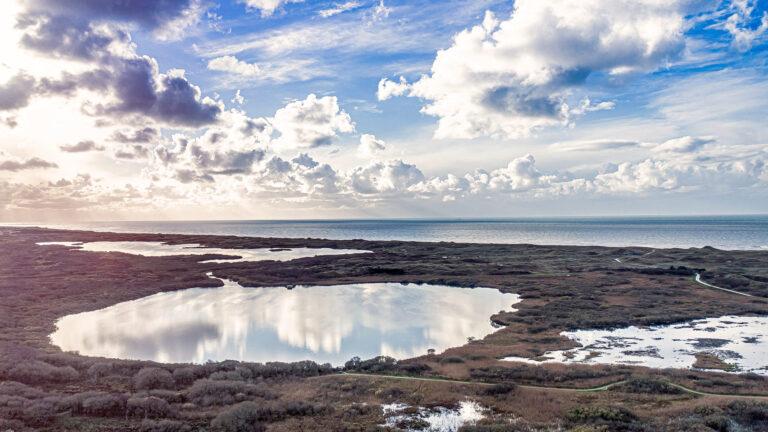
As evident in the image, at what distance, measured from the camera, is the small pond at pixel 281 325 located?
42938mm

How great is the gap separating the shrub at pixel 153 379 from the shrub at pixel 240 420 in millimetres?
8202

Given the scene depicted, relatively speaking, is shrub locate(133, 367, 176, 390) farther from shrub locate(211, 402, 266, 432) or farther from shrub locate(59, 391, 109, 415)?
shrub locate(211, 402, 266, 432)

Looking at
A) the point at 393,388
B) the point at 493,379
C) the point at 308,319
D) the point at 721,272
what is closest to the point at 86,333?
the point at 308,319

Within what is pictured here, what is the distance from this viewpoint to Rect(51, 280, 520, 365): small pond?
42.9 m

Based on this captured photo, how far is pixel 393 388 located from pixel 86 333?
117 feet

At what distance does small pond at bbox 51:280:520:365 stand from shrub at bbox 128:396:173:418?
15070 mm

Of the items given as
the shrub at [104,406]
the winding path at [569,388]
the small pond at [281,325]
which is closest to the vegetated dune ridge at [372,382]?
the shrub at [104,406]

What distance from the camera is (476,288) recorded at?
269 ft

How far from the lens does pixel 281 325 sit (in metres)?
53.4

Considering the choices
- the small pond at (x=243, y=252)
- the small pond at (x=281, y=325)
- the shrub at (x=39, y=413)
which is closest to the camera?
the shrub at (x=39, y=413)

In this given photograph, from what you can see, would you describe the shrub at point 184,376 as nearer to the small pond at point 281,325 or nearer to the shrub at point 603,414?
the small pond at point 281,325

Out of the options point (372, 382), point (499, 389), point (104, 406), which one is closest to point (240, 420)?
point (104, 406)

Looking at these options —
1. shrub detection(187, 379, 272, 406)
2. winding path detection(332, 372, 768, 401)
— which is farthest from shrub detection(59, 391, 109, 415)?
winding path detection(332, 372, 768, 401)

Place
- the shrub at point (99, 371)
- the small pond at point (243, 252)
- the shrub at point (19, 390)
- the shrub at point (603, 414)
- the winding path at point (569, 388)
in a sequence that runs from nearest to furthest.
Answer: the shrub at point (603, 414) < the shrub at point (19, 390) < the winding path at point (569, 388) < the shrub at point (99, 371) < the small pond at point (243, 252)
